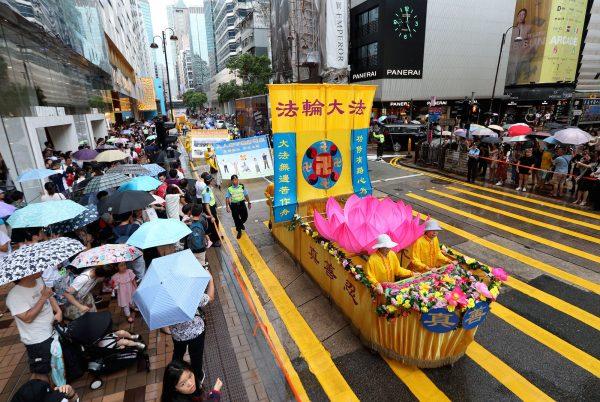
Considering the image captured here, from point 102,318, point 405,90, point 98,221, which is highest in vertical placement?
point 405,90

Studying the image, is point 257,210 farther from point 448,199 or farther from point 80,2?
point 80,2

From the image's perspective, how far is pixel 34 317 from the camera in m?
3.62

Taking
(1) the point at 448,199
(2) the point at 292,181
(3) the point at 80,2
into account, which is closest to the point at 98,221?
(2) the point at 292,181

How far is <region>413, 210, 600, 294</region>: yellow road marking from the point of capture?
21.7 feet

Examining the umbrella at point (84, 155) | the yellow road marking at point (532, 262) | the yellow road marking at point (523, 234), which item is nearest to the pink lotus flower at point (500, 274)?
the yellow road marking at point (532, 262)

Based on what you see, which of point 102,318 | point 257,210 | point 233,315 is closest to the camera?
point 102,318

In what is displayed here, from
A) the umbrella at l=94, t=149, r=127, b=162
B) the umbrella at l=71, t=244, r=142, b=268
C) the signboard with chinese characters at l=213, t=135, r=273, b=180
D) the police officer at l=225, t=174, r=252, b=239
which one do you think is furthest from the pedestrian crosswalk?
the signboard with chinese characters at l=213, t=135, r=273, b=180

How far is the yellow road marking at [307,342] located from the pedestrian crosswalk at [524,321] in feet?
0.05

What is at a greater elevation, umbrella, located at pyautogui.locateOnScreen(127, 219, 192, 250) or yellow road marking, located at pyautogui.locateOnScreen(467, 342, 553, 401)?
umbrella, located at pyautogui.locateOnScreen(127, 219, 192, 250)

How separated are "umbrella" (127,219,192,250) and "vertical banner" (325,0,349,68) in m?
32.6

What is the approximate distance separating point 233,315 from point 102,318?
84.9 inches

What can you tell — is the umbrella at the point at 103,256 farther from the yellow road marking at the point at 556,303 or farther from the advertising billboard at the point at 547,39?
the advertising billboard at the point at 547,39

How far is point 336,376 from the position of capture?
15.2ft

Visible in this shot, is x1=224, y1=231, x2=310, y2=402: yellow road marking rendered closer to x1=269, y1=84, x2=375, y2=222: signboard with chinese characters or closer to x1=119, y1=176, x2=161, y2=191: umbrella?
x1=269, y1=84, x2=375, y2=222: signboard with chinese characters
